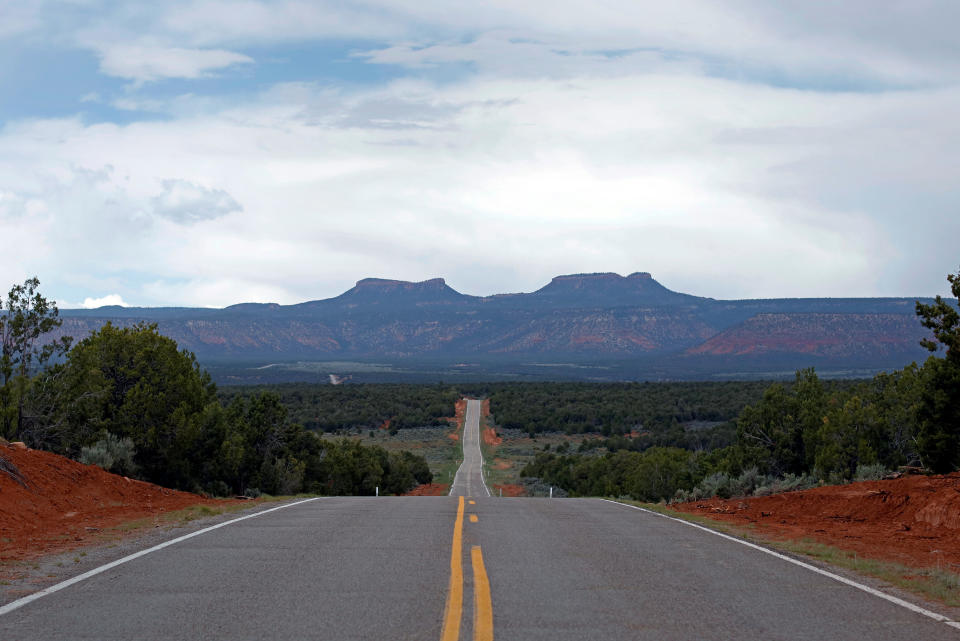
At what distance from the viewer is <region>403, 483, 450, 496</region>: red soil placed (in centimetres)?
5200

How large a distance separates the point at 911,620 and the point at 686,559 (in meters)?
3.48

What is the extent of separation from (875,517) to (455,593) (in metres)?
11.4

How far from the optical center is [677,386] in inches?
4961

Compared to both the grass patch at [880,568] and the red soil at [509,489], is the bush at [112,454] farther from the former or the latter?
the red soil at [509,489]

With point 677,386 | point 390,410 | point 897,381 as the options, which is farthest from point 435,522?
point 677,386

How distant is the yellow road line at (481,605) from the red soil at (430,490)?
42.2 meters

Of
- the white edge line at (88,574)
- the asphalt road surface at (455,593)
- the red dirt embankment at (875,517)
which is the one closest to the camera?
the asphalt road surface at (455,593)

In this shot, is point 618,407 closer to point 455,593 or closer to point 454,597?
point 455,593

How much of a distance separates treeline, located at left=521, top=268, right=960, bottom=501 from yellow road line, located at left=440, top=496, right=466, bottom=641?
13.7 meters

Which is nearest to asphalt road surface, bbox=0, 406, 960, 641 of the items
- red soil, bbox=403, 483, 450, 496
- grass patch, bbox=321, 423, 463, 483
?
red soil, bbox=403, 483, 450, 496

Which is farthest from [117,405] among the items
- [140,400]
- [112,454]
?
[112,454]

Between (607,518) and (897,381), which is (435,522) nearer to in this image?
(607,518)

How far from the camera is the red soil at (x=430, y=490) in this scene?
5200 centimetres

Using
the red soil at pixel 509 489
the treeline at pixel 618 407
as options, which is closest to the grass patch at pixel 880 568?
the red soil at pixel 509 489
